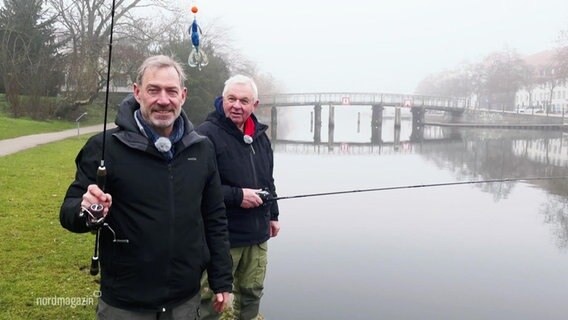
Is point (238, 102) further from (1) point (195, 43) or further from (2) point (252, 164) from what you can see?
(1) point (195, 43)

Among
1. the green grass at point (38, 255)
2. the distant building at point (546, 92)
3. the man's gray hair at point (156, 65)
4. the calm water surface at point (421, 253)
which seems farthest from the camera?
the distant building at point (546, 92)

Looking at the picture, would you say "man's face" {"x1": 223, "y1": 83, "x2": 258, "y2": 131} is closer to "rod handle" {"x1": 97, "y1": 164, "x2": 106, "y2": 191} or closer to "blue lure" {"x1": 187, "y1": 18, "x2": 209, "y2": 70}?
"rod handle" {"x1": 97, "y1": 164, "x2": 106, "y2": 191}

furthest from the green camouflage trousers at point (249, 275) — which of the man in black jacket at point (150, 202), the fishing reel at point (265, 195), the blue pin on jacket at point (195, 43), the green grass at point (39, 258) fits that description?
the blue pin on jacket at point (195, 43)

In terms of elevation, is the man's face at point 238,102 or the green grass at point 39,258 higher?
the man's face at point 238,102

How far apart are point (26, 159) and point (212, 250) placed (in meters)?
11.1

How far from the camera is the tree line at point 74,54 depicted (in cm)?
2489

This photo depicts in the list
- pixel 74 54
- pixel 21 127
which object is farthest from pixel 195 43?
pixel 74 54

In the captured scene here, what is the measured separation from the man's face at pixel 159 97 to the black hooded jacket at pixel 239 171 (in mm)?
830

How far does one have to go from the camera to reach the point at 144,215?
212cm

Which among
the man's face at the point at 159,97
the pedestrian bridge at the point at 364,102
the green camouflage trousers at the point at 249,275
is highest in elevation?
the pedestrian bridge at the point at 364,102

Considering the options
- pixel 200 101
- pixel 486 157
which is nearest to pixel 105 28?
pixel 200 101

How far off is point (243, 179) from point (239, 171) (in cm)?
Result: 6

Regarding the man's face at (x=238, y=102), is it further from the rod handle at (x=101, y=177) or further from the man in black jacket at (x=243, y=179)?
the rod handle at (x=101, y=177)

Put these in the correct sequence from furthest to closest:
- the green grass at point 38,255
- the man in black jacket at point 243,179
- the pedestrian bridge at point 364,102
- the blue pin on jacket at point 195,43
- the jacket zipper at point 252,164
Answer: the pedestrian bridge at point 364,102 < the blue pin on jacket at point 195,43 < the green grass at point 38,255 < the jacket zipper at point 252,164 < the man in black jacket at point 243,179
